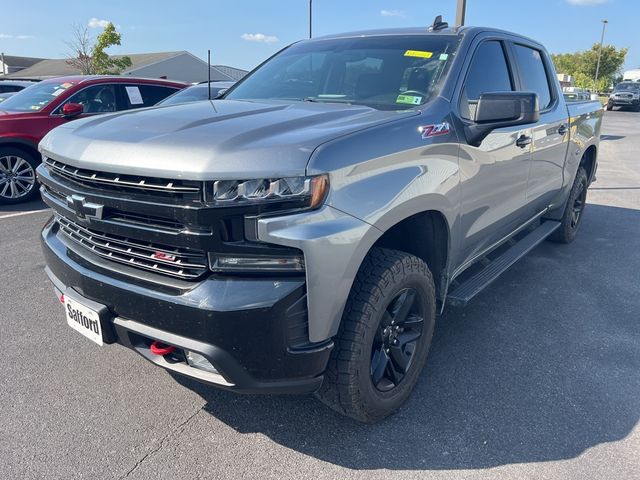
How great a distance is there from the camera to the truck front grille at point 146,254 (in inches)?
80.4

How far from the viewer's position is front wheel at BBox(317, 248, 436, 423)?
223 cm

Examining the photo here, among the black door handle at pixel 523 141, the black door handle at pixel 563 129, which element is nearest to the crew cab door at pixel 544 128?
the black door handle at pixel 563 129

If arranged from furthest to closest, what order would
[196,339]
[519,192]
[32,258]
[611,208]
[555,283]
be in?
[611,208], [32,258], [555,283], [519,192], [196,339]

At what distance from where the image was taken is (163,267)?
2.12m

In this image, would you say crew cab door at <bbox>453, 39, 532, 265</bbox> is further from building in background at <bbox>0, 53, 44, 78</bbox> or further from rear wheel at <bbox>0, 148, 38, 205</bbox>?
building in background at <bbox>0, 53, 44, 78</bbox>

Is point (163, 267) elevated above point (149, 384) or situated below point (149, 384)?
above

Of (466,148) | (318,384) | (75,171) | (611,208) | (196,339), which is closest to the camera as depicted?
(196,339)

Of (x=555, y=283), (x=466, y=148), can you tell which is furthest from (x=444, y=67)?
(x=555, y=283)

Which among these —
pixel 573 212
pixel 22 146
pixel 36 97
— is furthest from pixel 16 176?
pixel 573 212

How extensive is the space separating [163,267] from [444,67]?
77.1 inches

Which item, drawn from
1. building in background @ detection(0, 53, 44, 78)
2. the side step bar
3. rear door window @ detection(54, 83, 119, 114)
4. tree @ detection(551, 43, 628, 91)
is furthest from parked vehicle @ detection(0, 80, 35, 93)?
tree @ detection(551, 43, 628, 91)

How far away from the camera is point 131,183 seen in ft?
6.82

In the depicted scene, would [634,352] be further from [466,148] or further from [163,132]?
[163,132]

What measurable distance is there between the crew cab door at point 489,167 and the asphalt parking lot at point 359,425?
27.6 inches
